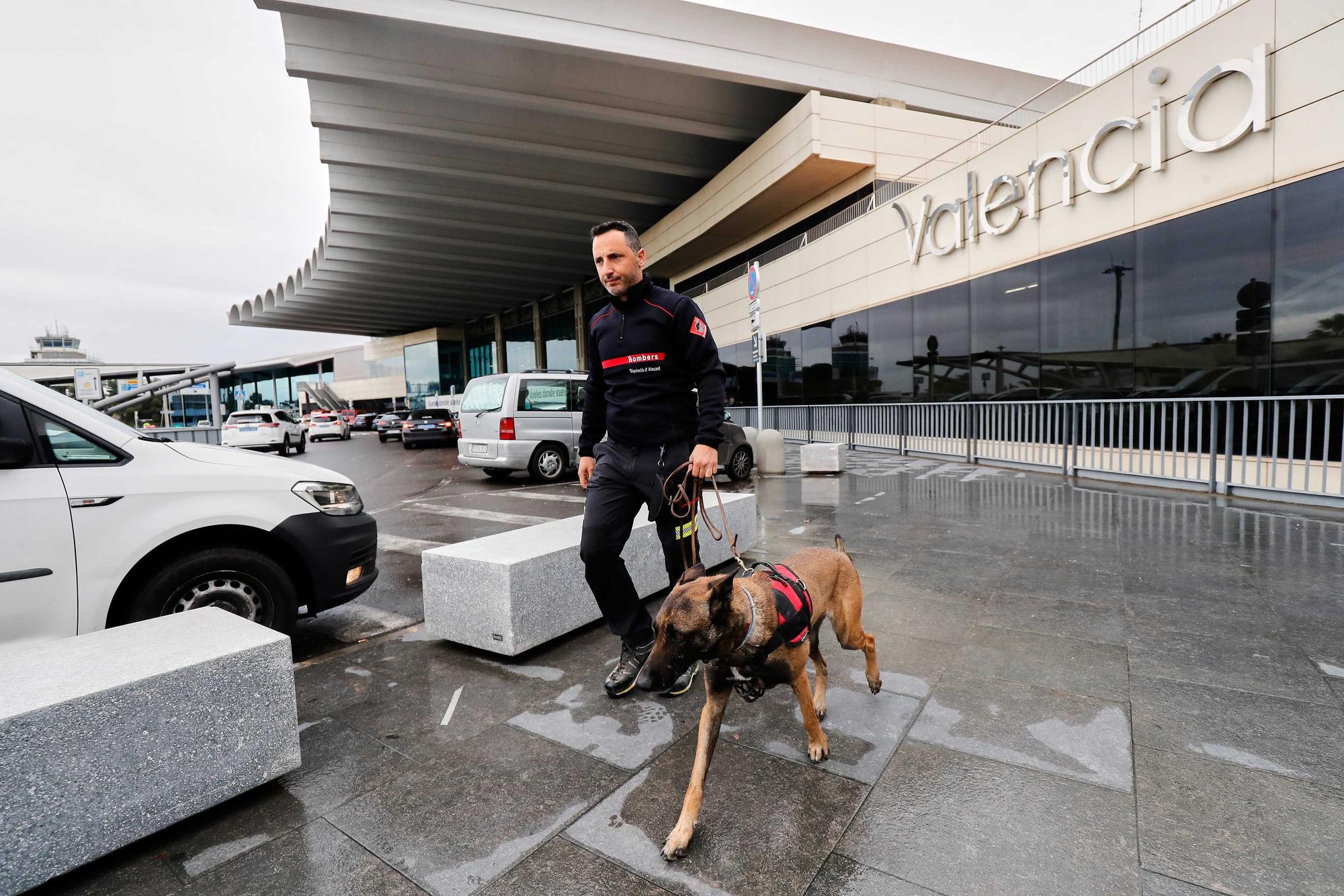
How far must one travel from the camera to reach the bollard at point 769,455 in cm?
1220

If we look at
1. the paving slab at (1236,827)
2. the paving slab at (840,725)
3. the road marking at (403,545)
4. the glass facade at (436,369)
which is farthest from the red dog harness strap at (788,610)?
the glass facade at (436,369)

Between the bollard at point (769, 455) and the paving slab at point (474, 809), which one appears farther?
the bollard at point (769, 455)

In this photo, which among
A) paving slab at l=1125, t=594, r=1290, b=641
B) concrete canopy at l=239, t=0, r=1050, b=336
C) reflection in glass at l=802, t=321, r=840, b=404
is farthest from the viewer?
reflection in glass at l=802, t=321, r=840, b=404

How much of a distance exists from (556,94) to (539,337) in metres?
28.4

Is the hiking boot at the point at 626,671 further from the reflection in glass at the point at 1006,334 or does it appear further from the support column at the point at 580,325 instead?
the support column at the point at 580,325

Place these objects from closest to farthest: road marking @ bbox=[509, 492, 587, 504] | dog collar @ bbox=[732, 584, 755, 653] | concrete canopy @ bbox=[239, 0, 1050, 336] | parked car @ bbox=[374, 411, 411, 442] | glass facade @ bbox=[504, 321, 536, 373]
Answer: dog collar @ bbox=[732, 584, 755, 653] < road marking @ bbox=[509, 492, 587, 504] < concrete canopy @ bbox=[239, 0, 1050, 336] < parked car @ bbox=[374, 411, 411, 442] < glass facade @ bbox=[504, 321, 536, 373]

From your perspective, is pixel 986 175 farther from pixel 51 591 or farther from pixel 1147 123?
pixel 51 591

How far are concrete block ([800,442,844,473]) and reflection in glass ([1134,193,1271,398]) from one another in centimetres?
513

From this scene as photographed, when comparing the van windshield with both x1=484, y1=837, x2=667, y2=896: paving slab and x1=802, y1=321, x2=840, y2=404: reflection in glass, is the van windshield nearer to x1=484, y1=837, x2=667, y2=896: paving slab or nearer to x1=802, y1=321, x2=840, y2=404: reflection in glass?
x1=484, y1=837, x2=667, y2=896: paving slab

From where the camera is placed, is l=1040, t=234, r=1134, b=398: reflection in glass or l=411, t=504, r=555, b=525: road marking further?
l=1040, t=234, r=1134, b=398: reflection in glass

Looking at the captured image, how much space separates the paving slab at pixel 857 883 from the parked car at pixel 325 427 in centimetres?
3962

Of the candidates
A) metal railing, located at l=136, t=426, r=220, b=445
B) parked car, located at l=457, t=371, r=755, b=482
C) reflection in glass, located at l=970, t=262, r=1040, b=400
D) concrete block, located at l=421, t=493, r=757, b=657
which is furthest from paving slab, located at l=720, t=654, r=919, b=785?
metal railing, located at l=136, t=426, r=220, b=445

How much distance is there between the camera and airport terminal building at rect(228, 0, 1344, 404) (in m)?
8.67

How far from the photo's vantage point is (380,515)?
8.55 m
